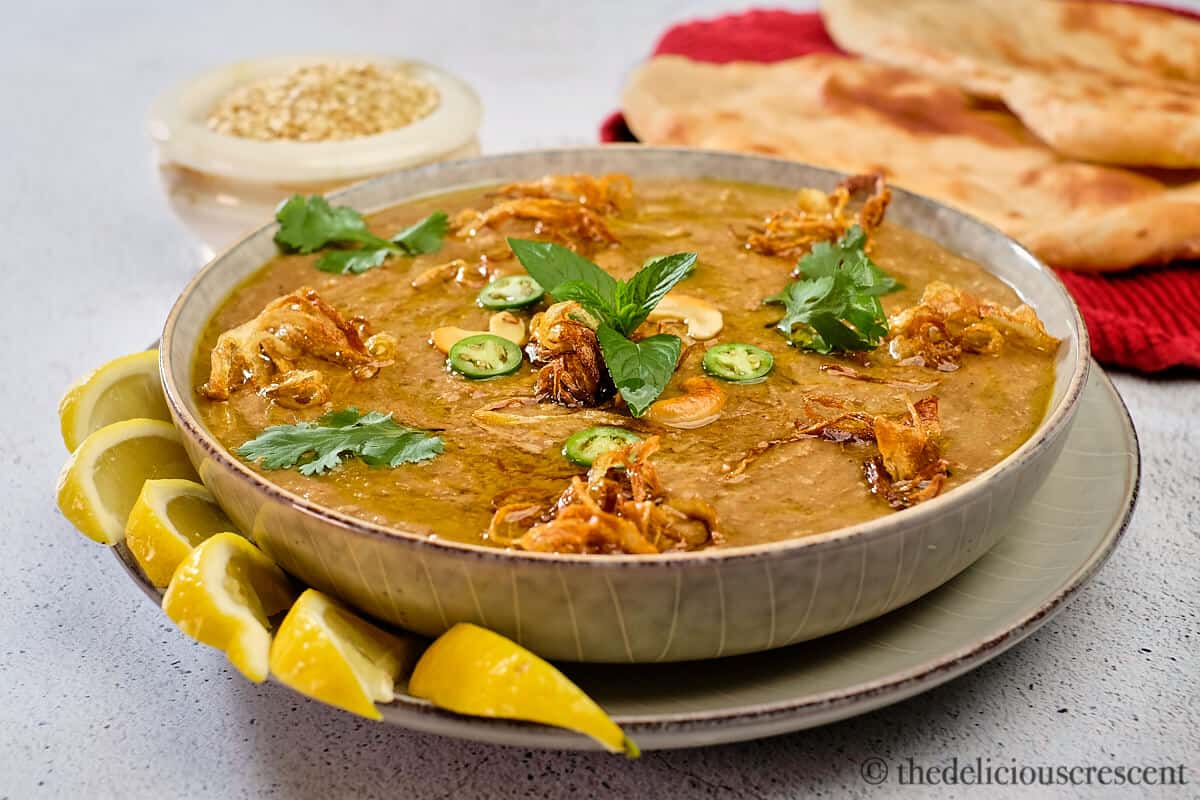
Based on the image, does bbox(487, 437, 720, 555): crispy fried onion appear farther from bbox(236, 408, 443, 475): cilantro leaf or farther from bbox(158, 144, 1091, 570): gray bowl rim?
bbox(236, 408, 443, 475): cilantro leaf

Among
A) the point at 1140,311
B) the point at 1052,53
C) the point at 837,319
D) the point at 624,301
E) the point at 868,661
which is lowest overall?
the point at 1140,311

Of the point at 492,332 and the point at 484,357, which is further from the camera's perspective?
the point at 492,332

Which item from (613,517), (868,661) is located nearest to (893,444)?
(868,661)

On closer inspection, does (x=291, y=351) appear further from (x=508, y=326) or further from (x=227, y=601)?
(x=227, y=601)

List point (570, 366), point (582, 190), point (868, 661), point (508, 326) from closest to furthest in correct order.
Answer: point (868, 661) → point (570, 366) → point (508, 326) → point (582, 190)

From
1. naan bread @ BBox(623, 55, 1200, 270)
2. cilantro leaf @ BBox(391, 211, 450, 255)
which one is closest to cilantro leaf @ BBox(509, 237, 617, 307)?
cilantro leaf @ BBox(391, 211, 450, 255)

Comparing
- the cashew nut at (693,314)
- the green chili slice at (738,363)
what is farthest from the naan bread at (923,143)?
the green chili slice at (738,363)

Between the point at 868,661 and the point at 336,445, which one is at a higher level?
the point at 336,445
